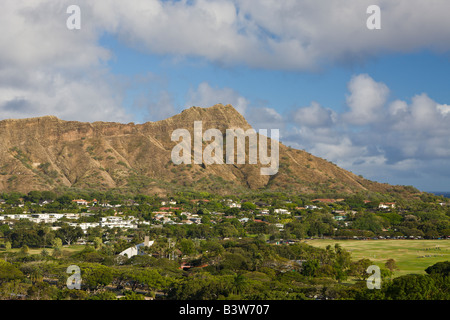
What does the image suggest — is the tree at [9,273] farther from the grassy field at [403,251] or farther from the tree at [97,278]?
the grassy field at [403,251]

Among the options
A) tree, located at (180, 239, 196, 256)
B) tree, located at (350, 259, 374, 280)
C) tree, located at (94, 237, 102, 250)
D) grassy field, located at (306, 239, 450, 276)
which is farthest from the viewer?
tree, located at (94, 237, 102, 250)

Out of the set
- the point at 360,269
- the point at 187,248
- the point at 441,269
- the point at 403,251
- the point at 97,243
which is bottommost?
the point at 403,251

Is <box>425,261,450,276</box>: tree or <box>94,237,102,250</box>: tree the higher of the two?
<box>425,261,450,276</box>: tree

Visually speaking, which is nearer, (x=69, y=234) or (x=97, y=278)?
(x=97, y=278)

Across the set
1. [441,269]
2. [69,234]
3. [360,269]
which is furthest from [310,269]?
[69,234]

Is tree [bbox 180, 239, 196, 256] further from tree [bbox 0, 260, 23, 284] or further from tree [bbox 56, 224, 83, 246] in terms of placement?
tree [bbox 56, 224, 83, 246]

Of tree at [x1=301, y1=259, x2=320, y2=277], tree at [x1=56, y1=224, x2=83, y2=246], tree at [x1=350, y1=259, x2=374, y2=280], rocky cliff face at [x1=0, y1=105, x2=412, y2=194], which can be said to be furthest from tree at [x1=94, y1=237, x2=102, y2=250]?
rocky cliff face at [x1=0, y1=105, x2=412, y2=194]

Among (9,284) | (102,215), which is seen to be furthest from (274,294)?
(102,215)

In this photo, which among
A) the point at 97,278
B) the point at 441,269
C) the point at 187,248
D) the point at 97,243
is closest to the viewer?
the point at 97,278

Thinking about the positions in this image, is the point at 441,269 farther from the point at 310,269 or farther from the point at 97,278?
the point at 97,278
